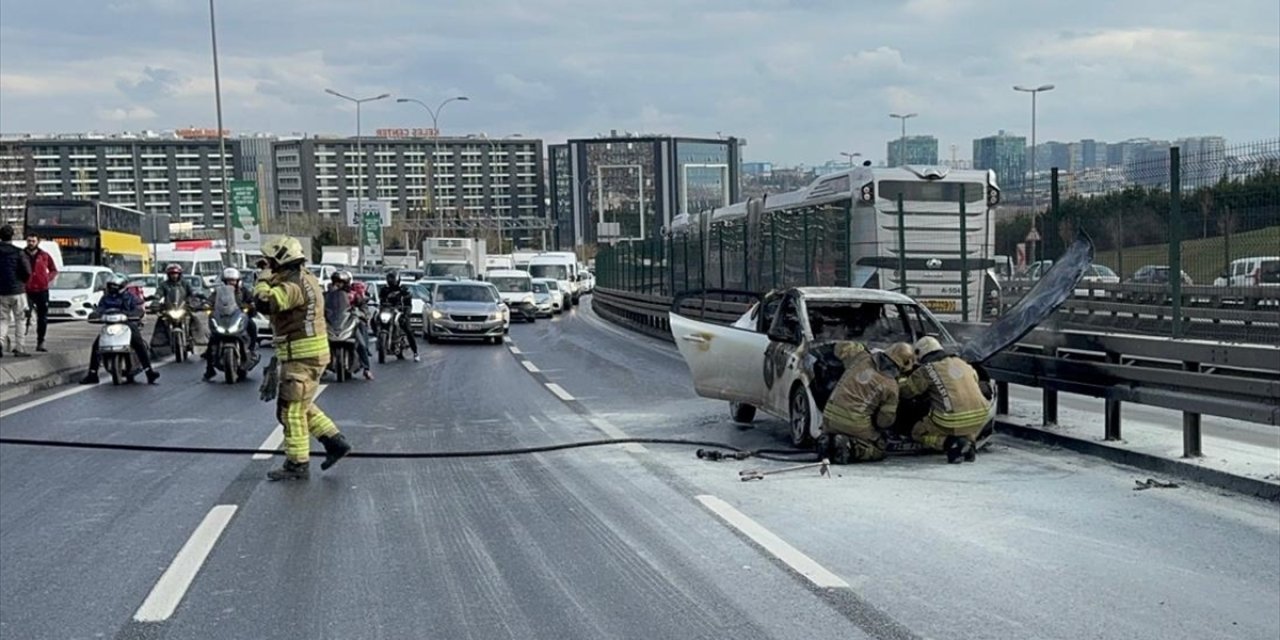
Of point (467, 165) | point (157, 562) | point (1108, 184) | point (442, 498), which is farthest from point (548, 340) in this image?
point (467, 165)

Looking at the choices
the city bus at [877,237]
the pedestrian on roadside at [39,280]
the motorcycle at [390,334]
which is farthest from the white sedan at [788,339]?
the pedestrian on roadside at [39,280]

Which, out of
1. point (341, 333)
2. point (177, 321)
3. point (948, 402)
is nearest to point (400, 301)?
point (177, 321)

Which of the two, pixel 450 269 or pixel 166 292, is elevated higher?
pixel 166 292

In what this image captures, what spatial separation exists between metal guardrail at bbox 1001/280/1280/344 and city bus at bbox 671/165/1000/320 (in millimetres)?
2099

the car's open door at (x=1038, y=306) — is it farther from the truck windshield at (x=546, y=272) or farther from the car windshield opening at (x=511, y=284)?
the truck windshield at (x=546, y=272)

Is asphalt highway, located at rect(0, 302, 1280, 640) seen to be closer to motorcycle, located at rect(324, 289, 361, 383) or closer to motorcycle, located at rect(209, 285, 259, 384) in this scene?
motorcycle, located at rect(209, 285, 259, 384)

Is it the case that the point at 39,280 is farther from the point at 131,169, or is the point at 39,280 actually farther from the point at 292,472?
the point at 131,169

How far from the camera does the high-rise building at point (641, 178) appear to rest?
134500mm

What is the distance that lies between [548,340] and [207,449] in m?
18.8

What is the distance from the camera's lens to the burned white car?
394 inches

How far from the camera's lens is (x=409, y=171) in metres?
185

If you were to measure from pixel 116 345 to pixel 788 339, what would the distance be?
1105 centimetres

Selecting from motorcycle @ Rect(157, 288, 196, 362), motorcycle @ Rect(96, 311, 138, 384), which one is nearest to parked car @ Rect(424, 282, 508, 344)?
motorcycle @ Rect(157, 288, 196, 362)

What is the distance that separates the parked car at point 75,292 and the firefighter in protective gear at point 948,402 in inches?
1175
